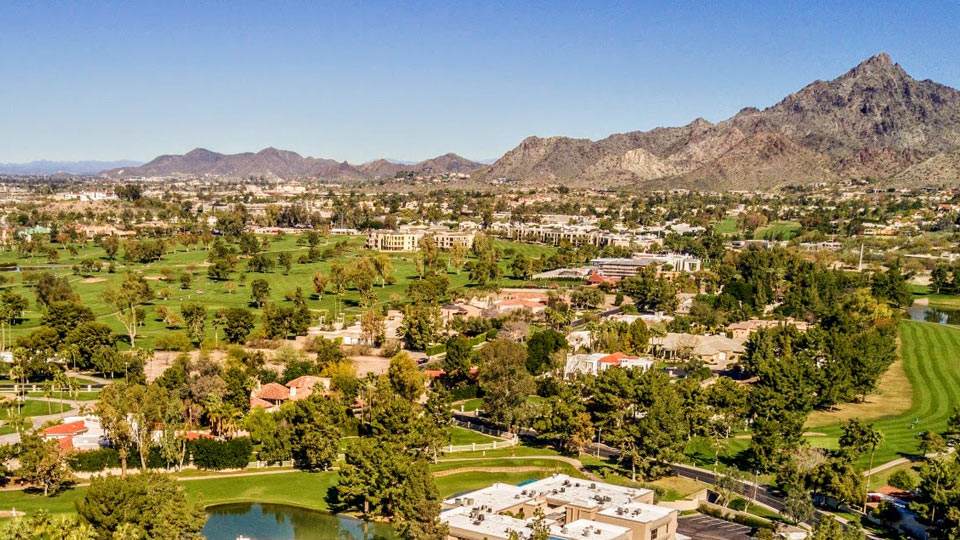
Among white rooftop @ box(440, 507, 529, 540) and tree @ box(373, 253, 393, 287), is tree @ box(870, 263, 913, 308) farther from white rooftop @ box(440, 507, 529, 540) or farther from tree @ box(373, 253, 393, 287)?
white rooftop @ box(440, 507, 529, 540)

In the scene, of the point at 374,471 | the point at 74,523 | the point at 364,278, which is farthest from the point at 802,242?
the point at 74,523

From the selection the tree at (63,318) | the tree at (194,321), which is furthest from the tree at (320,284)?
the tree at (63,318)

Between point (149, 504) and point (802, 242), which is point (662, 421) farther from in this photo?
point (802, 242)

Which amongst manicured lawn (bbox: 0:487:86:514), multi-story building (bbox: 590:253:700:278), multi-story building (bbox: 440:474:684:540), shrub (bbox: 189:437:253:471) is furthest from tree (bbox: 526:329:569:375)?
multi-story building (bbox: 590:253:700:278)

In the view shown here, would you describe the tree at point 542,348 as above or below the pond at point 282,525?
above

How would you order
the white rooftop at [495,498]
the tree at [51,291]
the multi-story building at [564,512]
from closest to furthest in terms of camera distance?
the multi-story building at [564,512] < the white rooftop at [495,498] < the tree at [51,291]

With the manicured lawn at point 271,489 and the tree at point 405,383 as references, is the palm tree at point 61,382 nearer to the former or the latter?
the manicured lawn at point 271,489

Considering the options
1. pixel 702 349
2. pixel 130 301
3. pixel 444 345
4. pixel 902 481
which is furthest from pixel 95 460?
pixel 702 349
